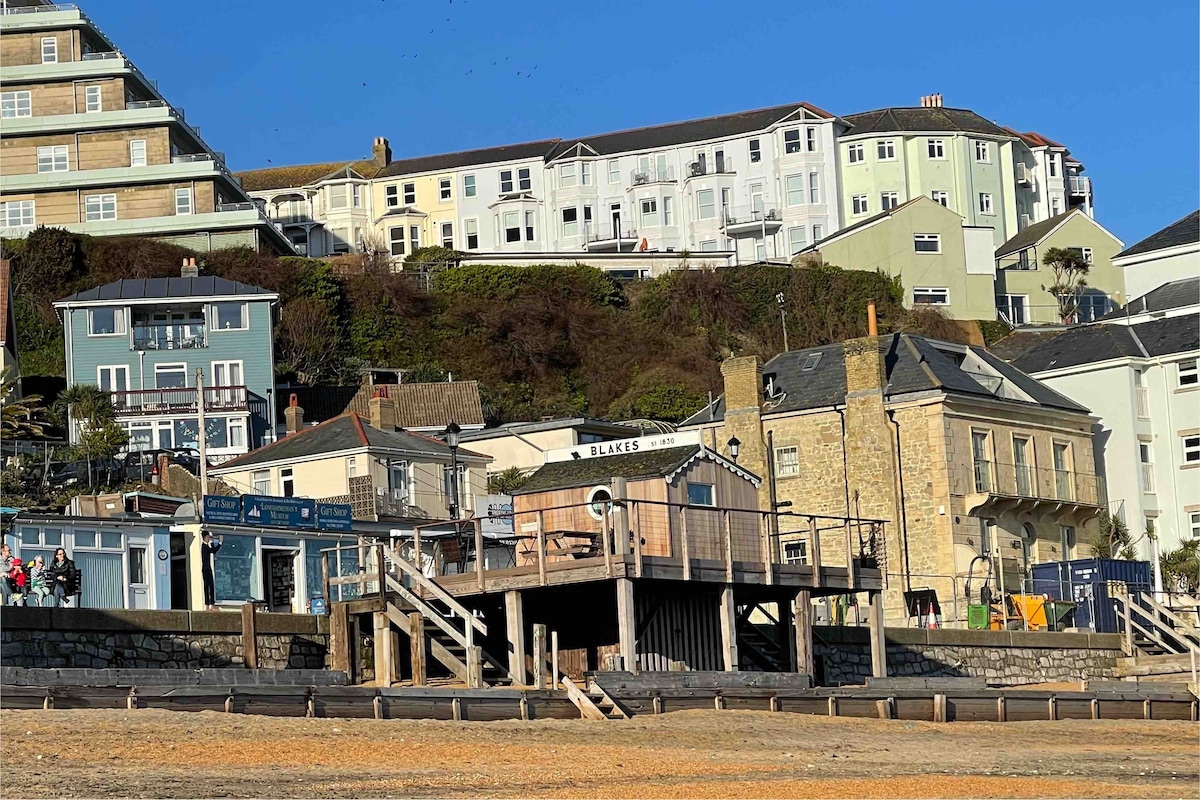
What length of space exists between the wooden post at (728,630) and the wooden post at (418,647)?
5466mm

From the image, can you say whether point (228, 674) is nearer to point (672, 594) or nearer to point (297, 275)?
point (672, 594)

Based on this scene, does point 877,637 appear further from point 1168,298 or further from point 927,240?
point 927,240

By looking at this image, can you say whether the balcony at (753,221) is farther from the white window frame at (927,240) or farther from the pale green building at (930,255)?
the white window frame at (927,240)

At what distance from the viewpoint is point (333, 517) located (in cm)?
4200

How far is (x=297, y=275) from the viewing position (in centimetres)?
8675

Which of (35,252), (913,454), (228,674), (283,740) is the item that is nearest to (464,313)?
(35,252)

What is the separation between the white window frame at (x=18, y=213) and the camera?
92.6 metres

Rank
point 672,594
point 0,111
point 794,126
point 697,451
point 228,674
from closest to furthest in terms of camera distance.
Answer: point 228,674
point 672,594
point 697,451
point 0,111
point 794,126

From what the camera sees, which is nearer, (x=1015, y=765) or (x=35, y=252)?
(x=1015, y=765)

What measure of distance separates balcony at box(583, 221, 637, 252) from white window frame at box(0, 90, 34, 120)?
102ft

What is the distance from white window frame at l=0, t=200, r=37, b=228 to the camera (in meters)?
92.6

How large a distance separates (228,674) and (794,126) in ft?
277

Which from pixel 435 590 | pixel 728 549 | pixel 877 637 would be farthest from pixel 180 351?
pixel 435 590

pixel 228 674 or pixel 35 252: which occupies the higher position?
pixel 35 252
